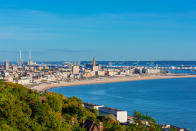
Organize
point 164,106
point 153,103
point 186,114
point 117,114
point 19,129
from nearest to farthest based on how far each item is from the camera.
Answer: point 19,129 → point 117,114 → point 186,114 → point 164,106 → point 153,103

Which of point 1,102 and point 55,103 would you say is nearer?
point 1,102

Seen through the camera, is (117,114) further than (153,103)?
No

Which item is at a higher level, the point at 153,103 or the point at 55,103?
the point at 55,103

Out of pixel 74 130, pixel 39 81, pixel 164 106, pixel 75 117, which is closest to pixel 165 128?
pixel 75 117

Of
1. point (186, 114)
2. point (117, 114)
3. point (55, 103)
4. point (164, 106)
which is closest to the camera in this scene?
point (55, 103)

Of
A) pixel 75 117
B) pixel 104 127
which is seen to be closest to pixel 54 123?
pixel 104 127

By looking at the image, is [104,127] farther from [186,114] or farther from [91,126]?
[186,114]

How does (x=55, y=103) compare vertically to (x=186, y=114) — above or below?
above

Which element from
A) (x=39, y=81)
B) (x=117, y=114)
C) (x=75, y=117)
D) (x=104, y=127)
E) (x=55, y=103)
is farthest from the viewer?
(x=39, y=81)

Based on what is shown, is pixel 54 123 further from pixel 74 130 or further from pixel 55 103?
pixel 55 103
